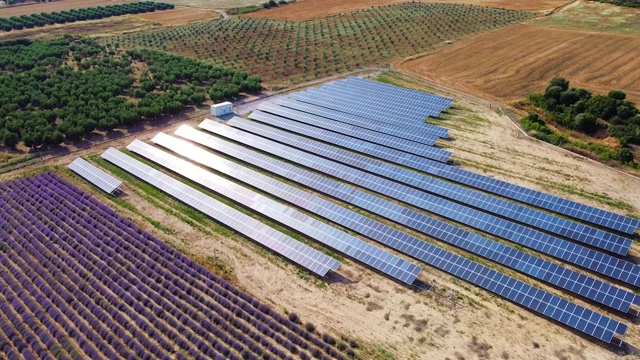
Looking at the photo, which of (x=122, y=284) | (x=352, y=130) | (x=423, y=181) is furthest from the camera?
(x=352, y=130)

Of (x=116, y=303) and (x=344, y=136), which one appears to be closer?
(x=116, y=303)

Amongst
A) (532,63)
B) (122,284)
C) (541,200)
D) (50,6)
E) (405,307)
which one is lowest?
(50,6)

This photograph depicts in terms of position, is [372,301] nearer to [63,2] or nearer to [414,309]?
[414,309]

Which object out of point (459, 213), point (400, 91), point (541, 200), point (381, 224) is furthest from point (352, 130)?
point (541, 200)

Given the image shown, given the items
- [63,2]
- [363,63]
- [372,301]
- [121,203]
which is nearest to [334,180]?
[372,301]

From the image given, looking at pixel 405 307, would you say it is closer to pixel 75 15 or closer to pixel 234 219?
pixel 234 219

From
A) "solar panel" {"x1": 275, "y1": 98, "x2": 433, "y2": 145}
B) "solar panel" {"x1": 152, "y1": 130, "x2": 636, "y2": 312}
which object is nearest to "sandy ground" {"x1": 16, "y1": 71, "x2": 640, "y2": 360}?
"solar panel" {"x1": 152, "y1": 130, "x2": 636, "y2": 312}

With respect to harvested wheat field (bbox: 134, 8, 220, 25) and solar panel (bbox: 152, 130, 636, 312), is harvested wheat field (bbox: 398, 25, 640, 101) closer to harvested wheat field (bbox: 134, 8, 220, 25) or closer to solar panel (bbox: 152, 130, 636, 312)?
solar panel (bbox: 152, 130, 636, 312)
